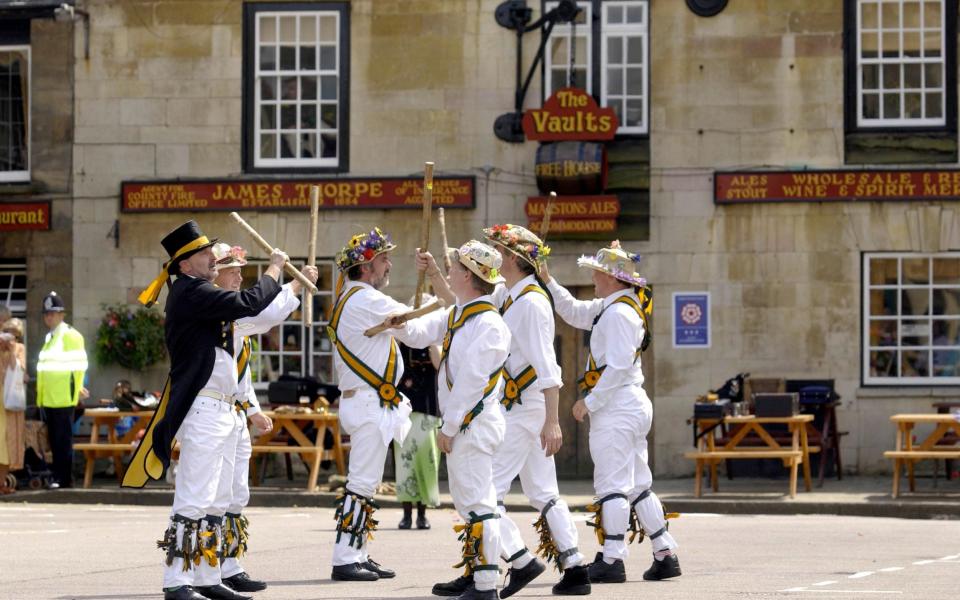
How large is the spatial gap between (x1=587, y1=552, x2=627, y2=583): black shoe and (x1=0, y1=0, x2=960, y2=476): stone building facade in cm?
1005

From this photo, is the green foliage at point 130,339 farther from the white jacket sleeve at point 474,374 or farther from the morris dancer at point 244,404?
the white jacket sleeve at point 474,374

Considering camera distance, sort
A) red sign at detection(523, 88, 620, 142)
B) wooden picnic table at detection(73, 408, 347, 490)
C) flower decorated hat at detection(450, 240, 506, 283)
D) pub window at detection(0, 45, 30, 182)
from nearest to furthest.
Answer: flower decorated hat at detection(450, 240, 506, 283), wooden picnic table at detection(73, 408, 347, 490), red sign at detection(523, 88, 620, 142), pub window at detection(0, 45, 30, 182)

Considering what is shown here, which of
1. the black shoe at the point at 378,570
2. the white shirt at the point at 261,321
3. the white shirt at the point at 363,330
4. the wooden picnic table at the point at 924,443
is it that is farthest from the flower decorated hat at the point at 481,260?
the wooden picnic table at the point at 924,443

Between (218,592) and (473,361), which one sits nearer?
(473,361)

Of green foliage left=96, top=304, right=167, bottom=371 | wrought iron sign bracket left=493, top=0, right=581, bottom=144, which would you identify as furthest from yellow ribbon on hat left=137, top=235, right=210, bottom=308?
green foliage left=96, top=304, right=167, bottom=371

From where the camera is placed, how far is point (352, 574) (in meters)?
11.6

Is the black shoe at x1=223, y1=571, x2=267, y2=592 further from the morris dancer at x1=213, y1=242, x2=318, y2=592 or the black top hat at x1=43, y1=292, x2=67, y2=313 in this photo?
the black top hat at x1=43, y1=292, x2=67, y2=313

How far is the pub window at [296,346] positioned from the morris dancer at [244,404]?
10.5 m

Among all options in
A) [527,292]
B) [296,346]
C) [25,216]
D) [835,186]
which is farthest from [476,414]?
[25,216]

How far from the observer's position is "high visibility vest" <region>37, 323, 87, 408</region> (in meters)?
20.5

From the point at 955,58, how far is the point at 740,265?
11.3 ft

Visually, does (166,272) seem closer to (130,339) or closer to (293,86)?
(130,339)

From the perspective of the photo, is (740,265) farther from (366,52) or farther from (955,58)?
(366,52)

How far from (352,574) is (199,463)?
188 cm
